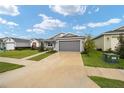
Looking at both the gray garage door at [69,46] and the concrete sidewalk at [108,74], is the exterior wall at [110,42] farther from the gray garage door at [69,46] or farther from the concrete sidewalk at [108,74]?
the concrete sidewalk at [108,74]

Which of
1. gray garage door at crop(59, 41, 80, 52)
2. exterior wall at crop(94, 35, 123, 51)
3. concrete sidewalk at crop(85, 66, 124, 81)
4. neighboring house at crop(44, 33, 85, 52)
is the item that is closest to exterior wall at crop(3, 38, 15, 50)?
neighboring house at crop(44, 33, 85, 52)

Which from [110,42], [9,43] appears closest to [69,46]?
[110,42]

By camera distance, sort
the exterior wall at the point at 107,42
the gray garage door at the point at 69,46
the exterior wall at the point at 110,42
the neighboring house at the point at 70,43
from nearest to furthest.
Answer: the exterior wall at the point at 110,42 → the exterior wall at the point at 107,42 → the neighboring house at the point at 70,43 → the gray garage door at the point at 69,46

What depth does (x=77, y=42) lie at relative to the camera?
23.5 metres

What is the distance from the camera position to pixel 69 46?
78.7ft

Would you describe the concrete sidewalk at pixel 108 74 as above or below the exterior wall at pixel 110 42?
below

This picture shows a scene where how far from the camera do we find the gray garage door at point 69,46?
2342 centimetres

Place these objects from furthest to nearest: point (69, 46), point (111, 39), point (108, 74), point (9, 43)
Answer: point (9, 43) → point (69, 46) → point (111, 39) → point (108, 74)

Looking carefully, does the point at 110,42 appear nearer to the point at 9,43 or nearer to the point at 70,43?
the point at 70,43

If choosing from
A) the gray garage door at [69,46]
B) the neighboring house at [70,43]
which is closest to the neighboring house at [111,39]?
the neighboring house at [70,43]

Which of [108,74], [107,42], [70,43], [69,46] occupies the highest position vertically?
[107,42]
